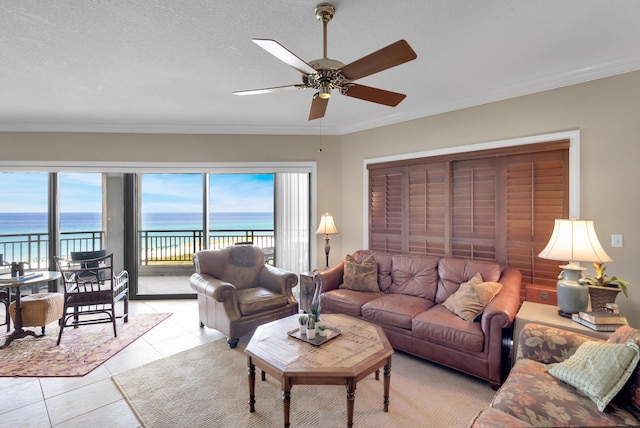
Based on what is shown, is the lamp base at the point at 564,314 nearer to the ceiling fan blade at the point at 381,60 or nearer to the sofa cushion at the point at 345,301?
the sofa cushion at the point at 345,301

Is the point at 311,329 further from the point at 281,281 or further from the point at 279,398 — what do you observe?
the point at 281,281

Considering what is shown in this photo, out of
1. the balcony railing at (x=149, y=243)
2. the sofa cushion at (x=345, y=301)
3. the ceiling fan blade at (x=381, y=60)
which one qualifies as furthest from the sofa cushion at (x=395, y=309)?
the balcony railing at (x=149, y=243)

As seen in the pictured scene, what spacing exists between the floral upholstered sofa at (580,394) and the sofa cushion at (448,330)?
0.72m

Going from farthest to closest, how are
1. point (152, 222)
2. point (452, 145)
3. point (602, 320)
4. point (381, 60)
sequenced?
point (152, 222) < point (452, 145) < point (602, 320) < point (381, 60)

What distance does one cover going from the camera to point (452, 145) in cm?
377

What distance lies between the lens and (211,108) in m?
3.91

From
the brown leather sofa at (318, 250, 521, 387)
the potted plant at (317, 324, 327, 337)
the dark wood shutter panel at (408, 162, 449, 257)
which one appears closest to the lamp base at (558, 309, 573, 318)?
the brown leather sofa at (318, 250, 521, 387)

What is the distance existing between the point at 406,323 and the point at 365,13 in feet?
8.77

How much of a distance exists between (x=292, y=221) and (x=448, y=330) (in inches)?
124

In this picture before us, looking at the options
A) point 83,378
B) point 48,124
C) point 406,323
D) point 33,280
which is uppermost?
point 48,124

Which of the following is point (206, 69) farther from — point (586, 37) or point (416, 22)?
point (586, 37)

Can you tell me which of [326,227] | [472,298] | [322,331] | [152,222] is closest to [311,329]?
[322,331]

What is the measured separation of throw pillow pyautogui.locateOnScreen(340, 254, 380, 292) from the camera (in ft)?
12.5

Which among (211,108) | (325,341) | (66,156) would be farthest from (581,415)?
(66,156)
